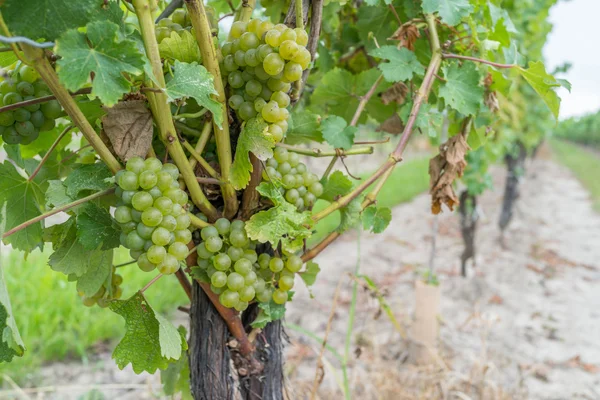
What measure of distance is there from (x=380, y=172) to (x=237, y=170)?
33 cm

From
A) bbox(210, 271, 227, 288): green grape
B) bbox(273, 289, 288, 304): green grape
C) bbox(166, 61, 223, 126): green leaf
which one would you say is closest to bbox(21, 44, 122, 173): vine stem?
bbox(166, 61, 223, 126): green leaf

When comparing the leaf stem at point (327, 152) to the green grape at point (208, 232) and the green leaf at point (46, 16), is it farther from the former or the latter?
the green leaf at point (46, 16)

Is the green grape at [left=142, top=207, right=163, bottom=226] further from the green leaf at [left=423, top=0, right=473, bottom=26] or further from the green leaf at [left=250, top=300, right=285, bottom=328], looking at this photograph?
the green leaf at [left=423, top=0, right=473, bottom=26]

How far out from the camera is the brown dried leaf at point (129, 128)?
28.0 inches

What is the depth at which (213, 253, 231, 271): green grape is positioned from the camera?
0.79 m

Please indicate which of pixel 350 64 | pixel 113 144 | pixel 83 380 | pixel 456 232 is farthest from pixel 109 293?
pixel 456 232

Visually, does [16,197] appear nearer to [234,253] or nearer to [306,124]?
[234,253]

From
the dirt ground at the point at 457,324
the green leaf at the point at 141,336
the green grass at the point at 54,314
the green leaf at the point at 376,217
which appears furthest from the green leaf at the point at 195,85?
the green grass at the point at 54,314

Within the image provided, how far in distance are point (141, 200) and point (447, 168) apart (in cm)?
76

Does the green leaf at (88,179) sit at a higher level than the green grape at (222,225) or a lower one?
higher

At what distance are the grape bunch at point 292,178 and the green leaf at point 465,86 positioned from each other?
1.33 feet

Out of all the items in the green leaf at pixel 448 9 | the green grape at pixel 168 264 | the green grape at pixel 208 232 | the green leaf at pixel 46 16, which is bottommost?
the green grape at pixel 168 264

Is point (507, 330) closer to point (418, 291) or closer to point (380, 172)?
point (418, 291)

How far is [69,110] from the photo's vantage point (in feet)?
2.13
